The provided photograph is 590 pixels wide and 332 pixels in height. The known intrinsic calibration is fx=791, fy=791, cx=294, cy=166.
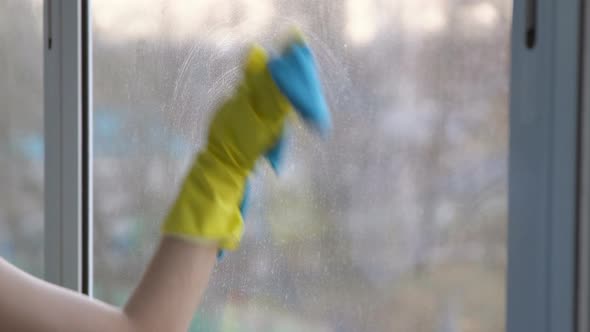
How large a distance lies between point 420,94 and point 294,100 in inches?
16.6

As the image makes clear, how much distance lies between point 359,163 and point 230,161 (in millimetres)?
451

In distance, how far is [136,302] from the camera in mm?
893

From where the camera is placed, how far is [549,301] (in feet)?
3.51

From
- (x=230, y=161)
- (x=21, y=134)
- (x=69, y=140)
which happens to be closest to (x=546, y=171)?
(x=230, y=161)

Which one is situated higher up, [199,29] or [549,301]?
[199,29]

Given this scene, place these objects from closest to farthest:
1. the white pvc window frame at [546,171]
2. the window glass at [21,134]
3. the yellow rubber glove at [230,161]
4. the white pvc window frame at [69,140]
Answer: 1. the yellow rubber glove at [230,161]
2. the white pvc window frame at [546,171]
3. the white pvc window frame at [69,140]
4. the window glass at [21,134]

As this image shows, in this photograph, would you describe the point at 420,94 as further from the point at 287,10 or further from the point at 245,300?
the point at 245,300

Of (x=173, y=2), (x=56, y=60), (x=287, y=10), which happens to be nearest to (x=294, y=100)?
(x=287, y=10)

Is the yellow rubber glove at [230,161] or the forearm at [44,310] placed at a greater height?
the yellow rubber glove at [230,161]

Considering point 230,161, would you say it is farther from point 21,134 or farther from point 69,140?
point 21,134

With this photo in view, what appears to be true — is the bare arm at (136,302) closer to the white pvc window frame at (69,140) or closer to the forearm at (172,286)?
the forearm at (172,286)

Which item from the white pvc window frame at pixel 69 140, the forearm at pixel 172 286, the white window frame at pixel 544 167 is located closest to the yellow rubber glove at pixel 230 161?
the forearm at pixel 172 286

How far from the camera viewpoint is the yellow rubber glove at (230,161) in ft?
2.84

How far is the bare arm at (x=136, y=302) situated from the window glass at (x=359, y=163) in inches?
17.7
